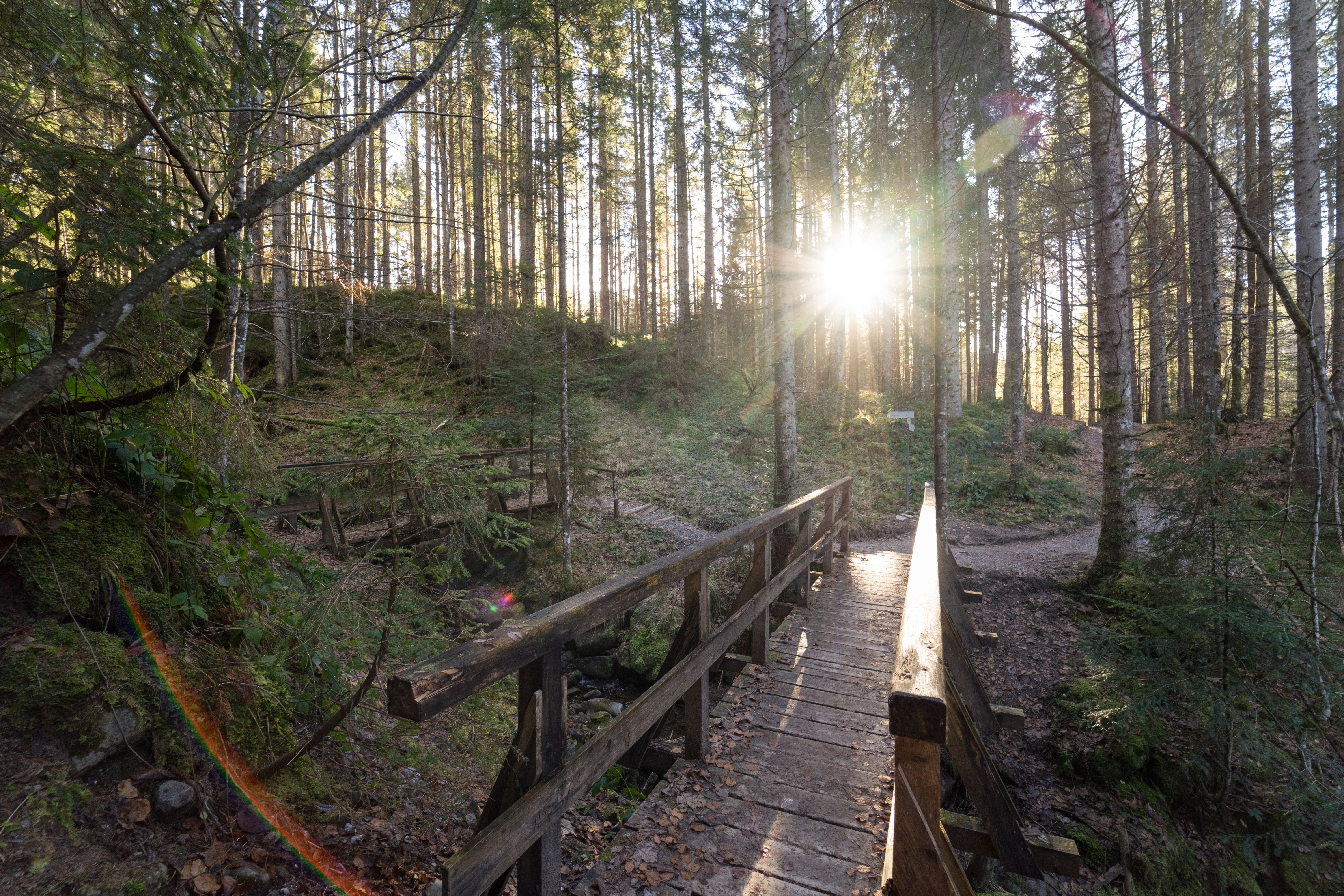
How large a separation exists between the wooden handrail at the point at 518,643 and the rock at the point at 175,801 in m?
1.89

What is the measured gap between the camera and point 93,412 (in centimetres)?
271

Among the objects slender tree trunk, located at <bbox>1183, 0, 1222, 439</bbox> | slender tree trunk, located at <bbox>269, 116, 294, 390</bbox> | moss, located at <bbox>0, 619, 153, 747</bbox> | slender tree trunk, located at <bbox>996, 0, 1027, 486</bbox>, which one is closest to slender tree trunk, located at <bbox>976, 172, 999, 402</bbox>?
slender tree trunk, located at <bbox>996, 0, 1027, 486</bbox>

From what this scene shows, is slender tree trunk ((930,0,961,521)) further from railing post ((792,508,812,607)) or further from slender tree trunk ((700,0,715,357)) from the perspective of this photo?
slender tree trunk ((700,0,715,357))

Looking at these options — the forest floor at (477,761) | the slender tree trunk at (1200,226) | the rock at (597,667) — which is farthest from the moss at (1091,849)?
the slender tree trunk at (1200,226)

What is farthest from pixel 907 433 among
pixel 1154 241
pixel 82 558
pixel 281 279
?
pixel 281 279

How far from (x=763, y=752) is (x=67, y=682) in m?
3.59

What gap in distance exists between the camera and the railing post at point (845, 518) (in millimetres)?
8539

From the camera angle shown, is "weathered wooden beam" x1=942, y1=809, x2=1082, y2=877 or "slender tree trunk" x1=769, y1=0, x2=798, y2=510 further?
"slender tree trunk" x1=769, y1=0, x2=798, y2=510

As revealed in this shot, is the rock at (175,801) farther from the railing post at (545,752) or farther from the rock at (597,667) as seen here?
the rock at (597,667)

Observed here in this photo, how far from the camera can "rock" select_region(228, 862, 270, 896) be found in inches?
95.3

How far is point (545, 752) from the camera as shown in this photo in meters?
2.05

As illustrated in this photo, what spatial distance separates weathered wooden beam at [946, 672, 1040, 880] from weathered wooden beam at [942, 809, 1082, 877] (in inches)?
2.0

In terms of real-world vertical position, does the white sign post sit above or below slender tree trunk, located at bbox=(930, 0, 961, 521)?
below

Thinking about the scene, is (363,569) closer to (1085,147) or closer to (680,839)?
(680,839)
